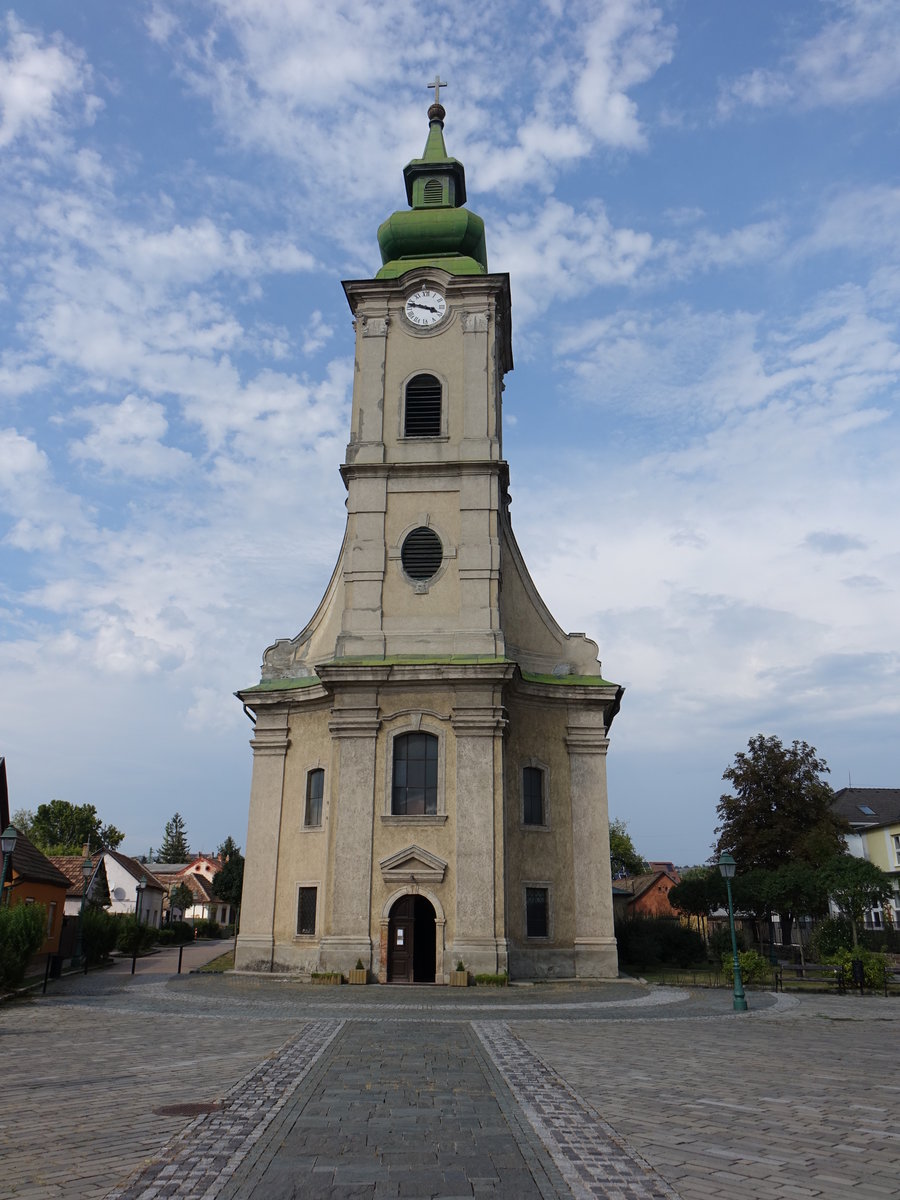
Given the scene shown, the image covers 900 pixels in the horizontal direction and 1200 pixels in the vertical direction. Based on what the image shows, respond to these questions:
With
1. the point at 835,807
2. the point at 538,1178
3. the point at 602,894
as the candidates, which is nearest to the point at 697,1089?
the point at 538,1178

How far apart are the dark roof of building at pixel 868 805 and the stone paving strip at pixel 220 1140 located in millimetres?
58873

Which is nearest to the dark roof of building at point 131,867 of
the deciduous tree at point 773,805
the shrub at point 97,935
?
the shrub at point 97,935

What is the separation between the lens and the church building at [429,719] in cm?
2786

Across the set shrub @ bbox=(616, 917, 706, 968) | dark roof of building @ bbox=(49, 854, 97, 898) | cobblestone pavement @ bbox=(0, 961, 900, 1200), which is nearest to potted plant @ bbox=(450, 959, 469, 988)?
cobblestone pavement @ bbox=(0, 961, 900, 1200)

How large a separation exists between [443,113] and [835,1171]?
1704 inches

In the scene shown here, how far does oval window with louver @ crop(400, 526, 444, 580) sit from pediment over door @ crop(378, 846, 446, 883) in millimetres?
8855

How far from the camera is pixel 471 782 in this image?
28.2m

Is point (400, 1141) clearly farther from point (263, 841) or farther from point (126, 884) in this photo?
point (126, 884)

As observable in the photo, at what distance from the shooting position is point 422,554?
3166cm

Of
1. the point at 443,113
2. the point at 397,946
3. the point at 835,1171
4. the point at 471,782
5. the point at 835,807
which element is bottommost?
the point at 835,1171

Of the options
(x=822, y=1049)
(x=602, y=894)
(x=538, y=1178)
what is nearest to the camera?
(x=538, y=1178)

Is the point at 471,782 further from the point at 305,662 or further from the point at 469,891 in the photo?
the point at 305,662

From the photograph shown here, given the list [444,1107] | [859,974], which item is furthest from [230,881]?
[444,1107]

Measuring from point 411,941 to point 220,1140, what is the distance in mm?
20402
